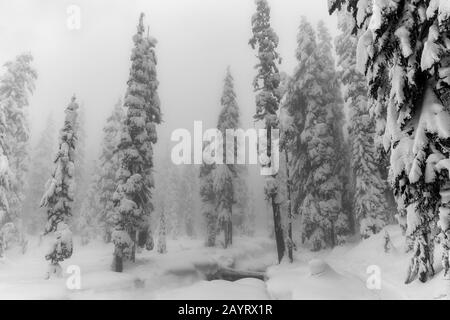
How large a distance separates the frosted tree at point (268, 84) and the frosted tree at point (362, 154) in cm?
509

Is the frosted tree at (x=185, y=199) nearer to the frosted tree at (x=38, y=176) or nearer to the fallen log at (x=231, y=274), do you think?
the frosted tree at (x=38, y=176)

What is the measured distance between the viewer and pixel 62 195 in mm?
21109

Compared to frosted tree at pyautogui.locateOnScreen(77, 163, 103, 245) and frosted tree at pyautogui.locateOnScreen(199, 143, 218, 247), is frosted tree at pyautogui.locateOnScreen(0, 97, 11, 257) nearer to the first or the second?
frosted tree at pyautogui.locateOnScreen(199, 143, 218, 247)

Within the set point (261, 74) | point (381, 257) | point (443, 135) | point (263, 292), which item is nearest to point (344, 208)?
point (381, 257)

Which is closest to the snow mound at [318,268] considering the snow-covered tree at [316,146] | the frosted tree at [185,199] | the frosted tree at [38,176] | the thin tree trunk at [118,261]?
the thin tree trunk at [118,261]

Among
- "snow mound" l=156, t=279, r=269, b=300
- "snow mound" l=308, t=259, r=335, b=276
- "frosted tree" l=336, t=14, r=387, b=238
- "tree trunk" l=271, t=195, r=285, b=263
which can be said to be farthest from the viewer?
"frosted tree" l=336, t=14, r=387, b=238

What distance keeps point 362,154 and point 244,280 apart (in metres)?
13.3

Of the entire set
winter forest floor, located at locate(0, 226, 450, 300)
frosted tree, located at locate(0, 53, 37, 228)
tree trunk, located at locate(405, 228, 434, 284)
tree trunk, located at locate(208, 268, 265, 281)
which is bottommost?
tree trunk, located at locate(208, 268, 265, 281)

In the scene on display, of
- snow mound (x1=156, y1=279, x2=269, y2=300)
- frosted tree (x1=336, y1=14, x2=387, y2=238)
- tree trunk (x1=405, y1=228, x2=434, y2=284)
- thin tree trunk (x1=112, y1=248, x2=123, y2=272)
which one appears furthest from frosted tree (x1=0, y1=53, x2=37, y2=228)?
tree trunk (x1=405, y1=228, x2=434, y2=284)

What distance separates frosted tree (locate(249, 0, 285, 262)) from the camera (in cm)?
2498

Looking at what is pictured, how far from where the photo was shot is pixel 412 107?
344 inches

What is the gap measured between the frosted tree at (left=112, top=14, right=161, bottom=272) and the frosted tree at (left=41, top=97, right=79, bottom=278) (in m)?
2.71

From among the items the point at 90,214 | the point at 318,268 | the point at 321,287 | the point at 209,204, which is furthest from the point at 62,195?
the point at 90,214

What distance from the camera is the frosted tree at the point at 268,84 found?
25.0 m
